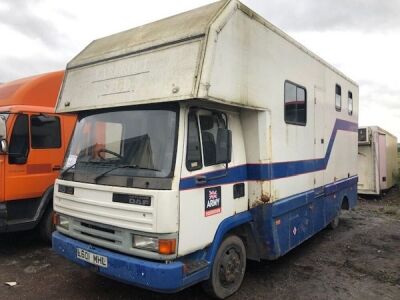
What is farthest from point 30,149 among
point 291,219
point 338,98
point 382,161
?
point 382,161

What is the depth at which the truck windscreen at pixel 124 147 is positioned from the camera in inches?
162

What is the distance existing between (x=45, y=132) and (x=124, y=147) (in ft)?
10.0

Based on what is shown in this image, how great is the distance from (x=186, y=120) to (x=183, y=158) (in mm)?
412

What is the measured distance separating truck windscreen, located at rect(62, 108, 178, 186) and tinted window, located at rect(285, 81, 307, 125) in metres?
2.23

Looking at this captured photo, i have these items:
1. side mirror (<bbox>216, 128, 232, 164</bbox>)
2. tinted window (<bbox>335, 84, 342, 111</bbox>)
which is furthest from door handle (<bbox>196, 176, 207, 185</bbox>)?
tinted window (<bbox>335, 84, 342, 111</bbox>)

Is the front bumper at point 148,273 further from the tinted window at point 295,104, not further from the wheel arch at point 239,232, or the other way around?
the tinted window at point 295,104

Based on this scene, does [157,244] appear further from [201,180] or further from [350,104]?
[350,104]

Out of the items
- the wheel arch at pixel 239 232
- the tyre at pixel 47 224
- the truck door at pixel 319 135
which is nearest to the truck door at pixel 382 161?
the truck door at pixel 319 135

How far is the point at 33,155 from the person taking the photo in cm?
659

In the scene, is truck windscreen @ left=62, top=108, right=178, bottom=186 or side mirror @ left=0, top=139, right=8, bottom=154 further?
side mirror @ left=0, top=139, right=8, bottom=154

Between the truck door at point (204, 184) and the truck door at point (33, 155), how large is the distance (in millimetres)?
3449

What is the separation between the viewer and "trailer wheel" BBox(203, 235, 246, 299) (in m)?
4.60

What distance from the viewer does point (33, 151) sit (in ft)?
21.6

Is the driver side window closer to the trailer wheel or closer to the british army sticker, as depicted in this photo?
the british army sticker
